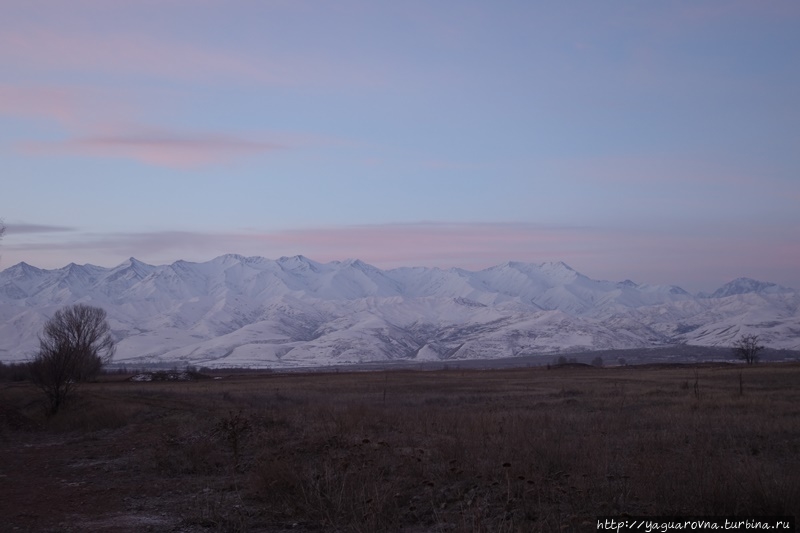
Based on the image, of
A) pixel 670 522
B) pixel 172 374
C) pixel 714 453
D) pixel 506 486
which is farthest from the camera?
pixel 172 374

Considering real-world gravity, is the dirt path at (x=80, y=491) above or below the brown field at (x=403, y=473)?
below

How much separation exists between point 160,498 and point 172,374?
76.0 m

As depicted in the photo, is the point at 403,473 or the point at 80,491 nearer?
the point at 403,473

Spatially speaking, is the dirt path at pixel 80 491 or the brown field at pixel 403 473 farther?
the dirt path at pixel 80 491

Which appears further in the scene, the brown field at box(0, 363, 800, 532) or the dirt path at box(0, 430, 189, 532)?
the dirt path at box(0, 430, 189, 532)

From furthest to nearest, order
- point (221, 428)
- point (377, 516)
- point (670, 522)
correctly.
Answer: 1. point (221, 428)
2. point (377, 516)
3. point (670, 522)

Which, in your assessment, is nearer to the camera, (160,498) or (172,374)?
(160,498)

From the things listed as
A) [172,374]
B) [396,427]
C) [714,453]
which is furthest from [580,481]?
[172,374]

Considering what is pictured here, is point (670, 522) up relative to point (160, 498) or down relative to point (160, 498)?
up

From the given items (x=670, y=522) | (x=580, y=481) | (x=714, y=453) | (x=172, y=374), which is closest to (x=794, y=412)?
(x=714, y=453)

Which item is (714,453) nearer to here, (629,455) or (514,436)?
(629,455)

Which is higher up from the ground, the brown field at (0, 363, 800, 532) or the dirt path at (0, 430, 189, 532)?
the brown field at (0, 363, 800, 532)

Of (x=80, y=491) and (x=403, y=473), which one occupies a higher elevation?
(x=403, y=473)

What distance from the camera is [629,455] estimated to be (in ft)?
41.1
